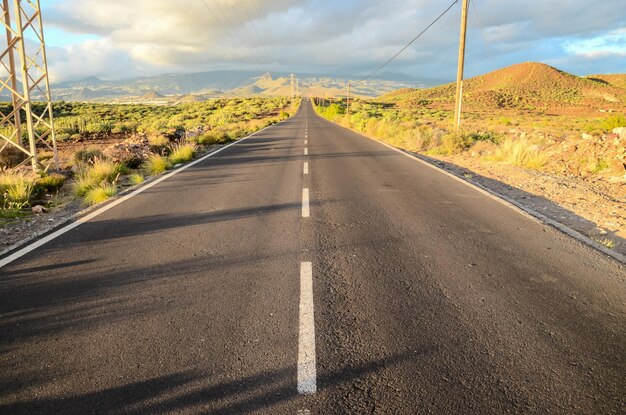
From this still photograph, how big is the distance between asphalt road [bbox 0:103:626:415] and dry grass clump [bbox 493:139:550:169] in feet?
23.5

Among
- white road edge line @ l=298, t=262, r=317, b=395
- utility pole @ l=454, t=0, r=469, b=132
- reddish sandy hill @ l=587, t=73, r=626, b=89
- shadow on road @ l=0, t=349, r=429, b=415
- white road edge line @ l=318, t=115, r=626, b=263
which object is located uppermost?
reddish sandy hill @ l=587, t=73, r=626, b=89

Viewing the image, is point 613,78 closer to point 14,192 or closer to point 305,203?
point 305,203

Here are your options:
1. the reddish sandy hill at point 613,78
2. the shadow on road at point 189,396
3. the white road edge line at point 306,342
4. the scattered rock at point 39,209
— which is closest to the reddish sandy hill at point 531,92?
the reddish sandy hill at point 613,78

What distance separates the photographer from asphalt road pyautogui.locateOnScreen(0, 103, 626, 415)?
105 inches

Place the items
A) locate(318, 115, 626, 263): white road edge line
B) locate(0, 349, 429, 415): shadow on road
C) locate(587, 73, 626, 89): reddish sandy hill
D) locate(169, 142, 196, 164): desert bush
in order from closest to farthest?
locate(0, 349, 429, 415): shadow on road
locate(318, 115, 626, 263): white road edge line
locate(169, 142, 196, 164): desert bush
locate(587, 73, 626, 89): reddish sandy hill

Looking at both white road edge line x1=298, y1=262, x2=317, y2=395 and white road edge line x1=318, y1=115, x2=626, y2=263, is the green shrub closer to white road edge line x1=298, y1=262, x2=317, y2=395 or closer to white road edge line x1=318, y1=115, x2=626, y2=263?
white road edge line x1=318, y1=115, x2=626, y2=263

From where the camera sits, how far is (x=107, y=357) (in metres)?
3.04

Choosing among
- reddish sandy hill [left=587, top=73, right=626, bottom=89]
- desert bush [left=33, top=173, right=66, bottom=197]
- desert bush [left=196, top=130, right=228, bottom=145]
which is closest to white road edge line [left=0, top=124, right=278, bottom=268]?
desert bush [left=33, top=173, right=66, bottom=197]

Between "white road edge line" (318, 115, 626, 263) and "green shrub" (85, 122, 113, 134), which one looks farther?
"green shrub" (85, 122, 113, 134)

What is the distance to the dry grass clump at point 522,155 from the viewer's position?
1259 centimetres

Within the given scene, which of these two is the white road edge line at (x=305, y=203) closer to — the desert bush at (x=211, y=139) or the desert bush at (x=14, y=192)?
the desert bush at (x=14, y=192)

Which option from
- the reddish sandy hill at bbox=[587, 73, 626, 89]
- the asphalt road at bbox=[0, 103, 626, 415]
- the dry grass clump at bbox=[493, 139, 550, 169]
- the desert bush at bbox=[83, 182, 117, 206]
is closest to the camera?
the asphalt road at bbox=[0, 103, 626, 415]

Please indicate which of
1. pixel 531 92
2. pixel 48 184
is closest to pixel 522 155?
pixel 48 184

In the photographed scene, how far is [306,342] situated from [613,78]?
151m
